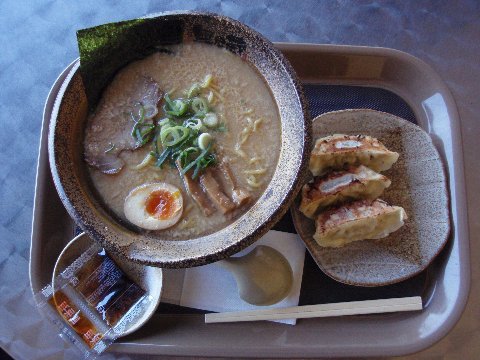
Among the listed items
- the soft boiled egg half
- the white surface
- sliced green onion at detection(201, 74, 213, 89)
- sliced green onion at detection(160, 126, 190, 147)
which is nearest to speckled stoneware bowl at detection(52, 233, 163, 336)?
the white surface

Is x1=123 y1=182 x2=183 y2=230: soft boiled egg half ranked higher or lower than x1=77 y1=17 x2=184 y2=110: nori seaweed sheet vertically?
lower

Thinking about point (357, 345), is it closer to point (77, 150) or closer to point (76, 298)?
point (76, 298)

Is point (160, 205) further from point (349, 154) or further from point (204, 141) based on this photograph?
point (349, 154)

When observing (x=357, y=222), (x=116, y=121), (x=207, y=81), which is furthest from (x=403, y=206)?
(x=116, y=121)

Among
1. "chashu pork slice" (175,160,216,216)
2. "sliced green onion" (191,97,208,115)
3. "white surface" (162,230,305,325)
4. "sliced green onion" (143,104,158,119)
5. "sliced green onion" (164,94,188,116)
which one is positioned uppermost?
"sliced green onion" (143,104,158,119)

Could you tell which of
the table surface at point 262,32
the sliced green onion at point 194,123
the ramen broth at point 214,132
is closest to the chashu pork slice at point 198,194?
the ramen broth at point 214,132

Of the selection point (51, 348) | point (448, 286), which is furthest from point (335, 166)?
point (51, 348)

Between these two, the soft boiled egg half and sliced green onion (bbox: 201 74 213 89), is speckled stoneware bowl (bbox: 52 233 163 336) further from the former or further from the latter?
sliced green onion (bbox: 201 74 213 89)
